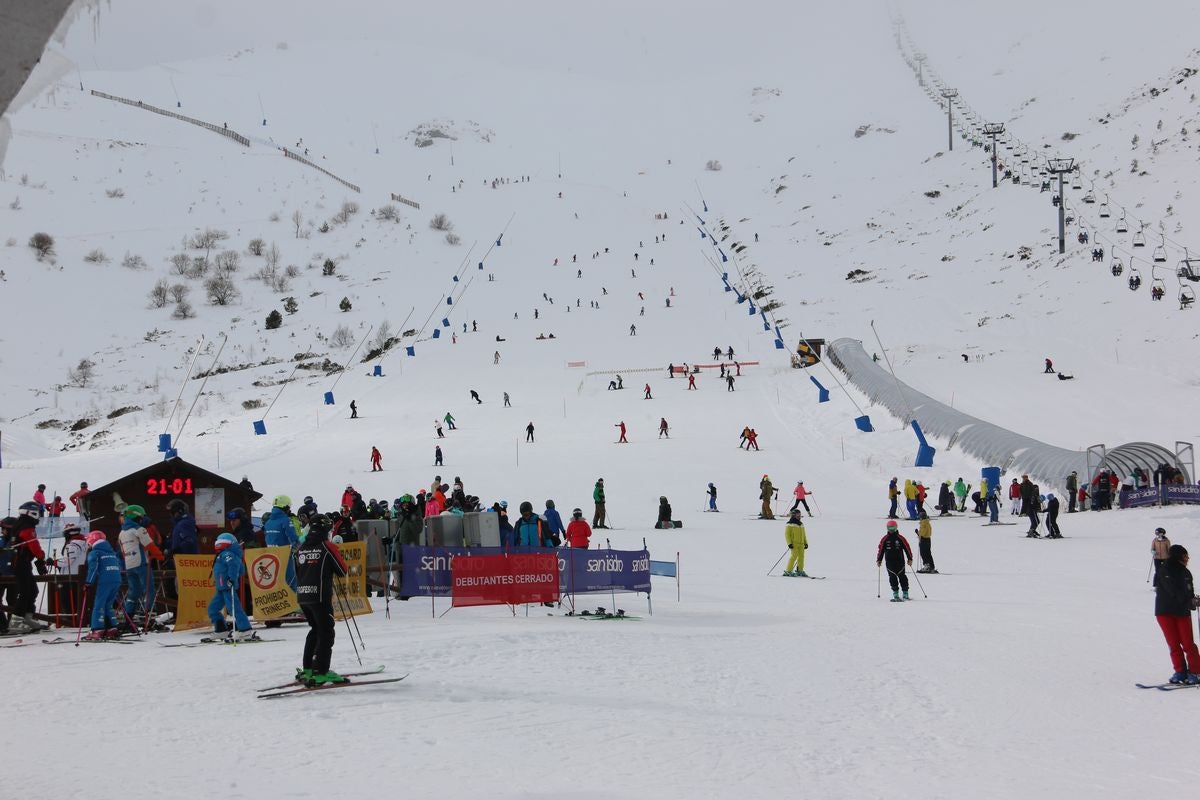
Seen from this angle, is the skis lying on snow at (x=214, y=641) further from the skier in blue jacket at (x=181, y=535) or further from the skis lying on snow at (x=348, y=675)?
the skis lying on snow at (x=348, y=675)

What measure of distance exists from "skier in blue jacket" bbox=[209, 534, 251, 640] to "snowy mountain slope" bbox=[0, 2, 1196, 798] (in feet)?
1.99

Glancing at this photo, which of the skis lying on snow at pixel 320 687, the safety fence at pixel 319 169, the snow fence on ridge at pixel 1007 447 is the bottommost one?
the skis lying on snow at pixel 320 687

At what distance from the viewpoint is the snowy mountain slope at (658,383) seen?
318 inches

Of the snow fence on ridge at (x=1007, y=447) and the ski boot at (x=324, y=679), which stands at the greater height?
the snow fence on ridge at (x=1007, y=447)

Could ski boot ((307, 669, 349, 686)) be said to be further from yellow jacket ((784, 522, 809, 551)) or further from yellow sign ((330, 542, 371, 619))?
yellow jacket ((784, 522, 809, 551))

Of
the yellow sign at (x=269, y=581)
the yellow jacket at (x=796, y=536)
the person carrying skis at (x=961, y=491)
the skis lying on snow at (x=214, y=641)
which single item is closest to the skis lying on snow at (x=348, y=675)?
the yellow sign at (x=269, y=581)

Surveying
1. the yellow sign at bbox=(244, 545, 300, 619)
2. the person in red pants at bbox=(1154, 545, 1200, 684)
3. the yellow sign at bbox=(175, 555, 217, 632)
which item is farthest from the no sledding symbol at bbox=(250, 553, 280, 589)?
the person in red pants at bbox=(1154, 545, 1200, 684)

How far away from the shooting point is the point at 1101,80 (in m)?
96.9

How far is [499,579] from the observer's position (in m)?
14.3

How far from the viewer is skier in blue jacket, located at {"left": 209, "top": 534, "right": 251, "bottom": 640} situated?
11289mm

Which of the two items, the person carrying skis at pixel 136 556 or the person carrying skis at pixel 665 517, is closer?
the person carrying skis at pixel 136 556

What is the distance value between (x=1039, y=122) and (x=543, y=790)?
9891cm

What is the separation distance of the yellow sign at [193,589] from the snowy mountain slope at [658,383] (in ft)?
5.05

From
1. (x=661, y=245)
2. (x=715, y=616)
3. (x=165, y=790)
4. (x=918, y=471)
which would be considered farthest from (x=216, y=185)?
(x=165, y=790)
